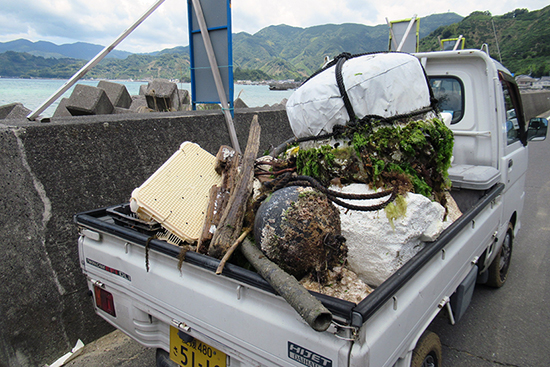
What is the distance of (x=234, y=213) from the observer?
198 cm

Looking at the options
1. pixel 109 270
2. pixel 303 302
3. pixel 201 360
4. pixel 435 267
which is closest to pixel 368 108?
pixel 435 267

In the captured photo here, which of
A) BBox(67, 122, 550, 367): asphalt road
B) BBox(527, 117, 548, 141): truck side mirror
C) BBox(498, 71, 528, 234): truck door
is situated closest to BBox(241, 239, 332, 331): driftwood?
BBox(67, 122, 550, 367): asphalt road

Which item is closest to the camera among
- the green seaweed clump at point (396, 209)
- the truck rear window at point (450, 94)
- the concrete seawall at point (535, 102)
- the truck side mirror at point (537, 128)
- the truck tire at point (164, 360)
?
the green seaweed clump at point (396, 209)

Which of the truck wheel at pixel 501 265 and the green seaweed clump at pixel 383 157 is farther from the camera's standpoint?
the truck wheel at pixel 501 265

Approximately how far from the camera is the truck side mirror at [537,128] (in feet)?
12.5

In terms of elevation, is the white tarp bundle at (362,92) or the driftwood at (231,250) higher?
the white tarp bundle at (362,92)

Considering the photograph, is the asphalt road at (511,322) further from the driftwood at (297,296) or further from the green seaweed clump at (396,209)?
the driftwood at (297,296)

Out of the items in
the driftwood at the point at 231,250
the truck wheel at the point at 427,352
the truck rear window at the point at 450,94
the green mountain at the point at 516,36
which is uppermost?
the green mountain at the point at 516,36

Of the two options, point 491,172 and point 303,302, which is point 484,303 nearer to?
point 491,172

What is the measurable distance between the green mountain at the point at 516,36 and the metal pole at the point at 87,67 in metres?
47.9

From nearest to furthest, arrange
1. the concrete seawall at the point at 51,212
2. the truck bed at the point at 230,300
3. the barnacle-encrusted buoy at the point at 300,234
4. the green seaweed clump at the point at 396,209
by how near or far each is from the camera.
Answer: the truck bed at the point at 230,300, the barnacle-encrusted buoy at the point at 300,234, the green seaweed clump at the point at 396,209, the concrete seawall at the point at 51,212

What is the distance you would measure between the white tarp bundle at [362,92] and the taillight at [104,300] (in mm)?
1673

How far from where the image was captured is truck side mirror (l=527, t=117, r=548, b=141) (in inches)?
150

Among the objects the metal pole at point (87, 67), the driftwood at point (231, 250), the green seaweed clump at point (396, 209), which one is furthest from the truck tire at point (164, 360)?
the metal pole at point (87, 67)
